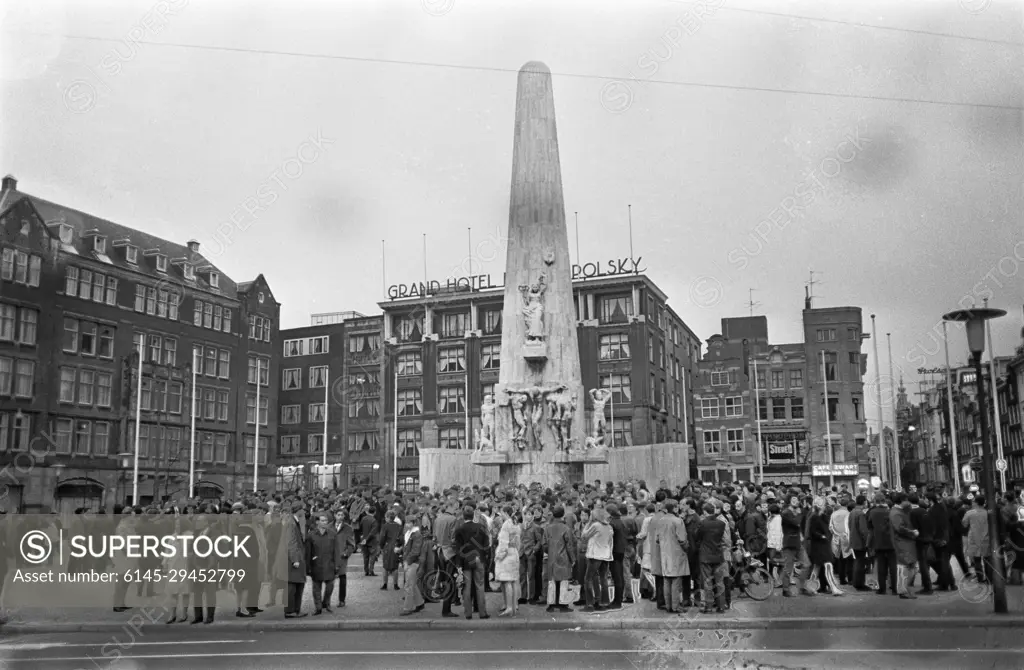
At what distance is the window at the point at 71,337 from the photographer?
1836 inches

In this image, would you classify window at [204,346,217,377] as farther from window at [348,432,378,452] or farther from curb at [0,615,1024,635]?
curb at [0,615,1024,635]

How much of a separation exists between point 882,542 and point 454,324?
52.1 m

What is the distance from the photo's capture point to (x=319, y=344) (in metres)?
73.6

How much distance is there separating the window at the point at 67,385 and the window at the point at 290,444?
2691 centimetres

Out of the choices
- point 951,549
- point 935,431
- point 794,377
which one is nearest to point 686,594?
point 951,549

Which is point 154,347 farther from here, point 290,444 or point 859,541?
point 859,541

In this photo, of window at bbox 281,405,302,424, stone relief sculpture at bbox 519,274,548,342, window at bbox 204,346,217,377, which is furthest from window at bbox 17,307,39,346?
window at bbox 281,405,302,424

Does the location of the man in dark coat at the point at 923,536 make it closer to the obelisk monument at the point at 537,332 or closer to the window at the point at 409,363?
the obelisk monument at the point at 537,332

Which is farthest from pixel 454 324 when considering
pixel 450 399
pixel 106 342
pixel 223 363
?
pixel 106 342

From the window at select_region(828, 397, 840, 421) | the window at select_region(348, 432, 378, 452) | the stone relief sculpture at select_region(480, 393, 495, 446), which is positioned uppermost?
the window at select_region(828, 397, 840, 421)

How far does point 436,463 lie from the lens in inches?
1369

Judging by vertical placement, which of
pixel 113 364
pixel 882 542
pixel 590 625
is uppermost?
pixel 113 364

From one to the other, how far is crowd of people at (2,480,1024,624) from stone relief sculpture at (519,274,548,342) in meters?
15.2

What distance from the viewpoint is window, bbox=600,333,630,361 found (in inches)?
2432
